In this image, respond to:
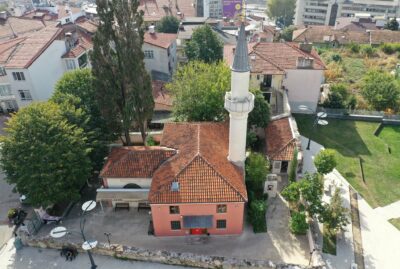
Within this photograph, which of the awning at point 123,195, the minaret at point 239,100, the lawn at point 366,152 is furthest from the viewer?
the lawn at point 366,152

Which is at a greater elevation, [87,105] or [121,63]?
[121,63]

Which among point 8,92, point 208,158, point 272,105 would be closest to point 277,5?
point 272,105

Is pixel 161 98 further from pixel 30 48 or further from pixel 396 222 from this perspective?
pixel 396 222

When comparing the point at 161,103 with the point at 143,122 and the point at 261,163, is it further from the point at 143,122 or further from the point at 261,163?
the point at 261,163

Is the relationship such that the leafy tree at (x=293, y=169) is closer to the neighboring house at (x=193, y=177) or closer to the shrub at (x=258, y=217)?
the shrub at (x=258, y=217)

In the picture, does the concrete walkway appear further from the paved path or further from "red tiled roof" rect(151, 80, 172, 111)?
"red tiled roof" rect(151, 80, 172, 111)

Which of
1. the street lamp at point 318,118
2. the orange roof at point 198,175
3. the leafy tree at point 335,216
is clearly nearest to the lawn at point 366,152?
the street lamp at point 318,118

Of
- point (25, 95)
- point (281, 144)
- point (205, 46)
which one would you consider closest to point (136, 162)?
point (281, 144)
